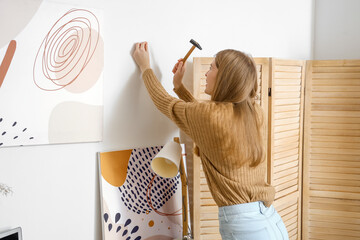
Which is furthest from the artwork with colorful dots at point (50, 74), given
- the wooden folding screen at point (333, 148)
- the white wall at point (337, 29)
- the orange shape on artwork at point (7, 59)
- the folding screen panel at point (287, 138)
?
the white wall at point (337, 29)

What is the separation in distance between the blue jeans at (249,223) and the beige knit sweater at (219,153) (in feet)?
0.09

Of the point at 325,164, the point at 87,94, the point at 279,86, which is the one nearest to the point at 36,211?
the point at 87,94

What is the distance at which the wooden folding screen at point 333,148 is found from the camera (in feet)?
7.27

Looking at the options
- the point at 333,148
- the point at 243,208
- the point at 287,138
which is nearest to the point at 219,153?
the point at 243,208

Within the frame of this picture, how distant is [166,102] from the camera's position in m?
1.63

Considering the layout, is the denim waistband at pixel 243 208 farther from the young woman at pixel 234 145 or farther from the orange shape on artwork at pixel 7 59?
the orange shape on artwork at pixel 7 59

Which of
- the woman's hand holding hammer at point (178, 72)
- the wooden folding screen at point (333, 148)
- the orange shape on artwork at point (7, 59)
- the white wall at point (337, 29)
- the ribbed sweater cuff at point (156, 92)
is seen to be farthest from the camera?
the white wall at point (337, 29)

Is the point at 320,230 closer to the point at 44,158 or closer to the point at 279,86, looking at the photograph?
the point at 279,86

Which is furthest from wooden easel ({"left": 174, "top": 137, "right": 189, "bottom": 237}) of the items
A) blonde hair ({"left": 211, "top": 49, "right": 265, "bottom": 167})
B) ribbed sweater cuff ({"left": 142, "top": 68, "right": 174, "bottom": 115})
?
blonde hair ({"left": 211, "top": 49, "right": 265, "bottom": 167})

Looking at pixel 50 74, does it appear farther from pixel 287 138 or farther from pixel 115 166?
pixel 287 138

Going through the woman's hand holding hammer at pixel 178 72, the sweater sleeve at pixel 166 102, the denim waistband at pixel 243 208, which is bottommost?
the denim waistband at pixel 243 208

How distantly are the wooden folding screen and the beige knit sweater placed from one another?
786mm

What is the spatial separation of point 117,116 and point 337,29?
1628 mm

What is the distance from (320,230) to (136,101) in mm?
1353
